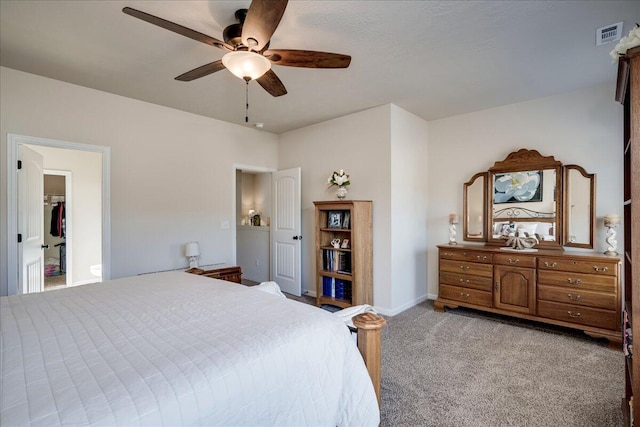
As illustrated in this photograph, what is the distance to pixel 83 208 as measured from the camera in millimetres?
5129

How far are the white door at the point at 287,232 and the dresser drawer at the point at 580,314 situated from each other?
9.70ft

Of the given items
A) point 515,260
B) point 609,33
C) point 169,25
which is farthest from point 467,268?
point 169,25

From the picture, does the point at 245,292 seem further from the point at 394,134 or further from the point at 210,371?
the point at 394,134

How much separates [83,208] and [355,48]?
5.19 metres

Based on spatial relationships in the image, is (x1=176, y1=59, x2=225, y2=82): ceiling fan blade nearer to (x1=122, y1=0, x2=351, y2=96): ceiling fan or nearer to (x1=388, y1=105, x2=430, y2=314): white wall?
(x1=122, y1=0, x2=351, y2=96): ceiling fan

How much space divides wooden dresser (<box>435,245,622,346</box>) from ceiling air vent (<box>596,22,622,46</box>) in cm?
186

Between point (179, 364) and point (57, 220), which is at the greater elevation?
point (57, 220)

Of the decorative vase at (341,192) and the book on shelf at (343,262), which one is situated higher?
the decorative vase at (341,192)

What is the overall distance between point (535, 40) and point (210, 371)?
9.96 feet

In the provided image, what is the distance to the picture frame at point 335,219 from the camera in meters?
4.07

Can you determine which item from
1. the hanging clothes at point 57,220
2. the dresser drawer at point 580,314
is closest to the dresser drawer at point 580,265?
the dresser drawer at point 580,314

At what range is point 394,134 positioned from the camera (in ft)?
12.3

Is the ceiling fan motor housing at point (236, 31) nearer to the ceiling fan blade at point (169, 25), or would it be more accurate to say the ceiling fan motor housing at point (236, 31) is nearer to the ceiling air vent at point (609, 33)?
the ceiling fan blade at point (169, 25)

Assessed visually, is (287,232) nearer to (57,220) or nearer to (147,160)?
(147,160)
